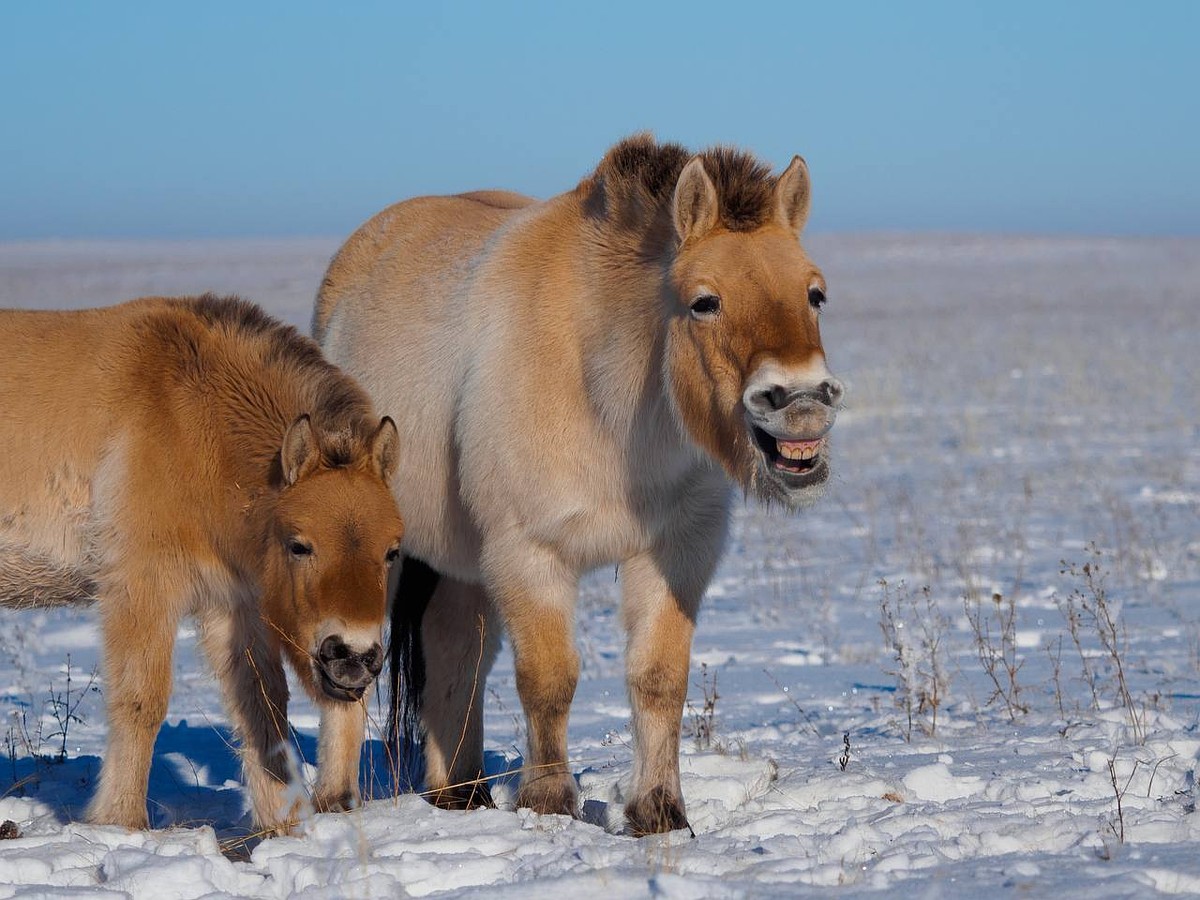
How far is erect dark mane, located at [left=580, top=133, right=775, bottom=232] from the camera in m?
4.71

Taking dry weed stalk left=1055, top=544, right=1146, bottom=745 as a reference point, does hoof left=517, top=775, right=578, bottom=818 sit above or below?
below

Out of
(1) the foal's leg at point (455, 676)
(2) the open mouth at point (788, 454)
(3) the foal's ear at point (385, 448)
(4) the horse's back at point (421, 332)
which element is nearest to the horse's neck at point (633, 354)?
(2) the open mouth at point (788, 454)

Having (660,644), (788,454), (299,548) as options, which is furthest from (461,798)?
(788,454)

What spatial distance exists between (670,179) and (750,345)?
87cm

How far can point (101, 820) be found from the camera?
461 cm

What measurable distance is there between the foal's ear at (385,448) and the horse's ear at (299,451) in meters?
0.19

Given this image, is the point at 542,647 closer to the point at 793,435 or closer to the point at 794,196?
the point at 793,435

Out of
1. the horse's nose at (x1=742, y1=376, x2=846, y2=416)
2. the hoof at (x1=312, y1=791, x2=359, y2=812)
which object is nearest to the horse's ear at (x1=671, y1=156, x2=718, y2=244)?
the horse's nose at (x1=742, y1=376, x2=846, y2=416)

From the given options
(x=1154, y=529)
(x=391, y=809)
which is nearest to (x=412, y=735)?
(x=391, y=809)

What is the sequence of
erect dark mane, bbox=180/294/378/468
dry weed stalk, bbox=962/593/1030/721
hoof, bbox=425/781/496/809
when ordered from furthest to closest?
1. dry weed stalk, bbox=962/593/1030/721
2. hoof, bbox=425/781/496/809
3. erect dark mane, bbox=180/294/378/468

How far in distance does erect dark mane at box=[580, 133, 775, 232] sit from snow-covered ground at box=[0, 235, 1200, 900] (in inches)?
53.9

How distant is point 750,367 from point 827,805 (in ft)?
5.08

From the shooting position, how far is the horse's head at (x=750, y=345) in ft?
13.9

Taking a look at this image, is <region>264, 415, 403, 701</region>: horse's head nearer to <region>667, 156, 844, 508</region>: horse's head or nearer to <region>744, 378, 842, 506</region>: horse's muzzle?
<region>667, 156, 844, 508</region>: horse's head
